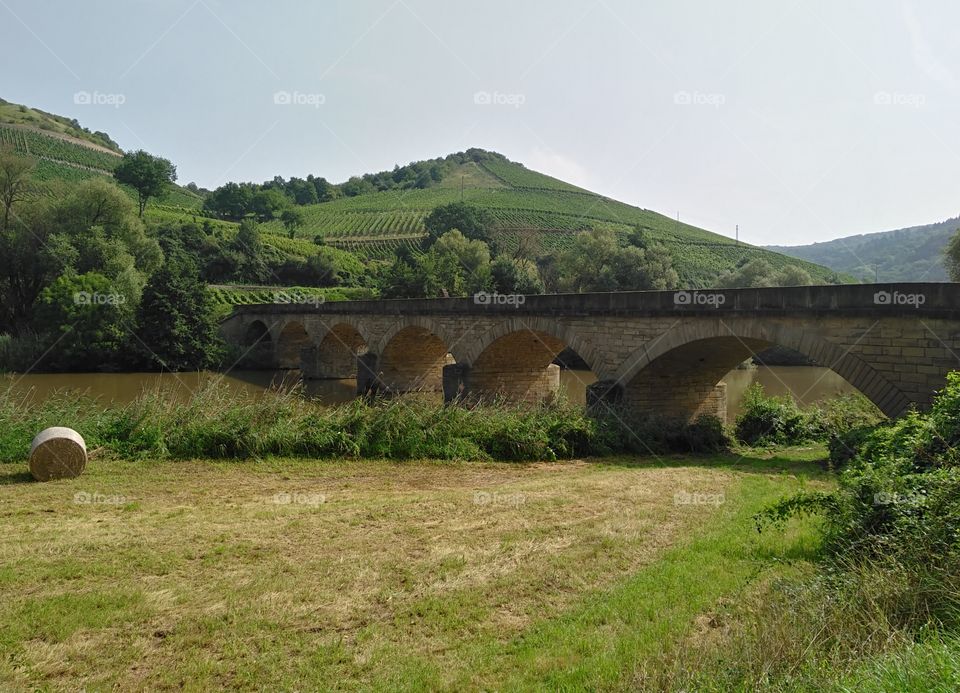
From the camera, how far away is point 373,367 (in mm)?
28344

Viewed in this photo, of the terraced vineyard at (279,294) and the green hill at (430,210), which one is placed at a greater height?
the green hill at (430,210)

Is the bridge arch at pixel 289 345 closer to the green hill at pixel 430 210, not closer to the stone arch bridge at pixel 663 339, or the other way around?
the stone arch bridge at pixel 663 339

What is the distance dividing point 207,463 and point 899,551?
9.37 m

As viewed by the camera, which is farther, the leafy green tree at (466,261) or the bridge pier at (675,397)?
the leafy green tree at (466,261)

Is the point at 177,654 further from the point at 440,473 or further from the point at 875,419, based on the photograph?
the point at 875,419

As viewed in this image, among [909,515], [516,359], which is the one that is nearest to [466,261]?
[516,359]

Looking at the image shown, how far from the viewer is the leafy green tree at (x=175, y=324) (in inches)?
1340

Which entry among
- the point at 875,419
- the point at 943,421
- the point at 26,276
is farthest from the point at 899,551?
the point at 26,276
